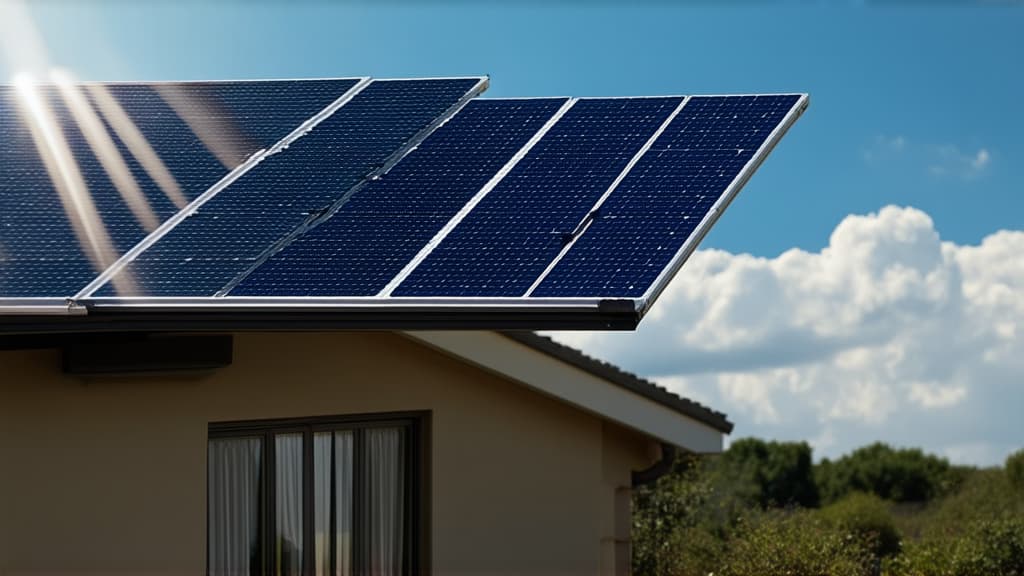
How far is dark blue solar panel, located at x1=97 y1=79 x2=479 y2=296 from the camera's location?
8102mm

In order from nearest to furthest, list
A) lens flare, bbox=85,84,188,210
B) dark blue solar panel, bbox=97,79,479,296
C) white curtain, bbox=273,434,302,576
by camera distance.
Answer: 1. dark blue solar panel, bbox=97,79,479,296
2. lens flare, bbox=85,84,188,210
3. white curtain, bbox=273,434,302,576

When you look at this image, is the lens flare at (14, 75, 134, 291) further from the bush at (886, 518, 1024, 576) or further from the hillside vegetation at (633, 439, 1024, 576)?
the bush at (886, 518, 1024, 576)

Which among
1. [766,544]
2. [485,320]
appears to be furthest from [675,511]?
[485,320]

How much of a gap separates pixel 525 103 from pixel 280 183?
97.7 inches

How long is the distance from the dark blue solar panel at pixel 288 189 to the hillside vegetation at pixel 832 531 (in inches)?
549

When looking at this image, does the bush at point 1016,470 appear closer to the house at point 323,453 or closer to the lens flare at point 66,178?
the house at point 323,453

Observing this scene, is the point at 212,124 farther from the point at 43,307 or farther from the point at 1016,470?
the point at 1016,470

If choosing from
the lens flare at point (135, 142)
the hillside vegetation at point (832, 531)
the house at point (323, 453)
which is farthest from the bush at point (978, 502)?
the lens flare at point (135, 142)

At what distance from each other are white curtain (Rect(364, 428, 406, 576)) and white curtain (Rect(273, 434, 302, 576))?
738 mm

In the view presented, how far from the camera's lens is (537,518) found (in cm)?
1334

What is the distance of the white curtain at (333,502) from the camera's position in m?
11.2

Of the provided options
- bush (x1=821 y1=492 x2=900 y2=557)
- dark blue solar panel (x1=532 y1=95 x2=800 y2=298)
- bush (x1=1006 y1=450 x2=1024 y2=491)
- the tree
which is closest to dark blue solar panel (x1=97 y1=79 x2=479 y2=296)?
dark blue solar panel (x1=532 y1=95 x2=800 y2=298)

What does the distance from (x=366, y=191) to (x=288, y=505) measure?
315 cm

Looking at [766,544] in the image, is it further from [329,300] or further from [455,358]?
[329,300]
